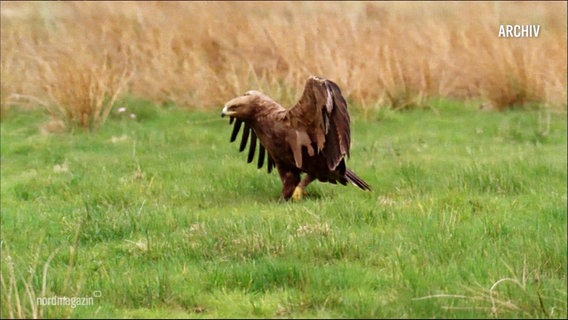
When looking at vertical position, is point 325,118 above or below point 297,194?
above

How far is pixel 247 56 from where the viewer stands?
14.5 m

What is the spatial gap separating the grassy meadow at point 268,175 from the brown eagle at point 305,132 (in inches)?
8.5

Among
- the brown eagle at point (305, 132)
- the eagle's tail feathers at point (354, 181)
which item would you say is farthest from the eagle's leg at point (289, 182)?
the eagle's tail feathers at point (354, 181)

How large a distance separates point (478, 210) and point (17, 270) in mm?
3433

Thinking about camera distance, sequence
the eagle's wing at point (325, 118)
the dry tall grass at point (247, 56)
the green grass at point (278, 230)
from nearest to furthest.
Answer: the green grass at point (278, 230)
the eagle's wing at point (325, 118)
the dry tall grass at point (247, 56)

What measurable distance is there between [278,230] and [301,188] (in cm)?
138

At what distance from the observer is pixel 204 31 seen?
15.2 m

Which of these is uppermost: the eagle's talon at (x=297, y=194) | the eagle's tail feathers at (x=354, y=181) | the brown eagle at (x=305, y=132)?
the brown eagle at (x=305, y=132)

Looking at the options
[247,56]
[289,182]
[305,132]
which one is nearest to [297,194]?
[289,182]

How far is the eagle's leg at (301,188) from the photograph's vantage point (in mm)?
7855

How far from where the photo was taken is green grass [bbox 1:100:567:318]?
510cm

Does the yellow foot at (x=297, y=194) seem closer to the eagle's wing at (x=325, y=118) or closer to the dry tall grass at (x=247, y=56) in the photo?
the eagle's wing at (x=325, y=118)

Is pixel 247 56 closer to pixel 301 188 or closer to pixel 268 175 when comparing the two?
pixel 268 175

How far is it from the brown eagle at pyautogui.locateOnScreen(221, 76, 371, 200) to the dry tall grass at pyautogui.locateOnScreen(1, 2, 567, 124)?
14.0ft
